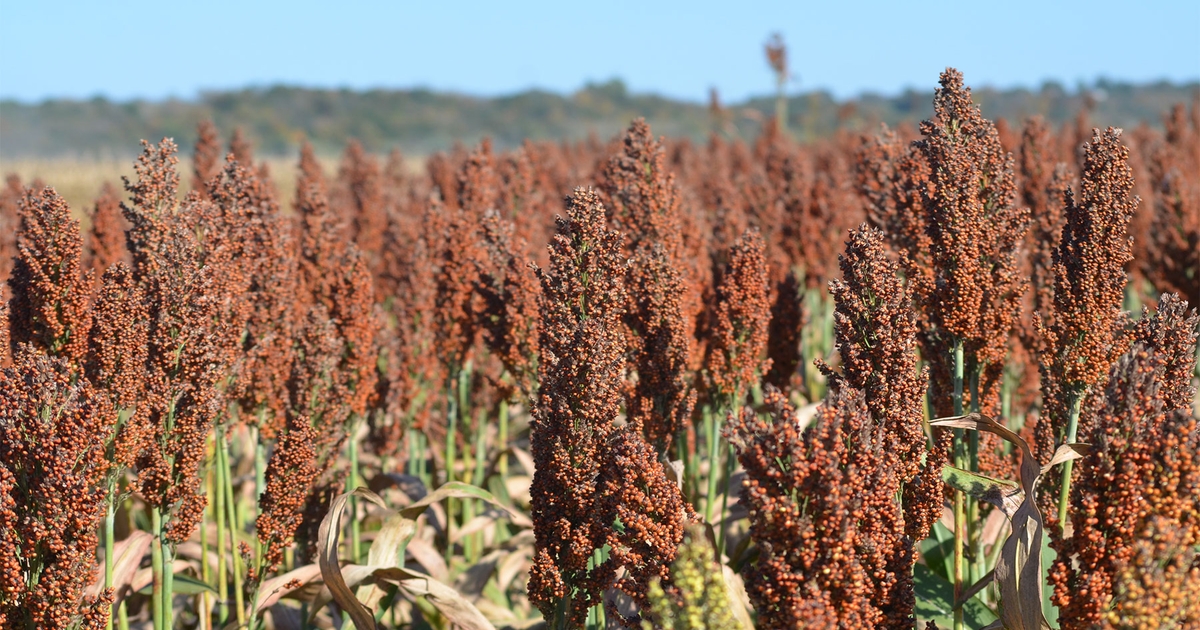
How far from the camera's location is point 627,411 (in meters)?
3.98

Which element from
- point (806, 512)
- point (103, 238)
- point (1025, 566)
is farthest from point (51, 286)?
point (1025, 566)

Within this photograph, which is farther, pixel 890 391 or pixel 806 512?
pixel 890 391

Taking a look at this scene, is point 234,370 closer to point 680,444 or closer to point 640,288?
point 640,288

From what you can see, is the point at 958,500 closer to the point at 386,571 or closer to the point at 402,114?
the point at 386,571

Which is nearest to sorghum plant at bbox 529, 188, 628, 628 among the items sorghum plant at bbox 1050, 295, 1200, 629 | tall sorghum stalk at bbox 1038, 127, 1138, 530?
sorghum plant at bbox 1050, 295, 1200, 629

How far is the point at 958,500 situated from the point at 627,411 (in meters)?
1.19

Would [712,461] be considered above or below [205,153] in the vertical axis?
below

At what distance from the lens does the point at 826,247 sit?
7266 millimetres

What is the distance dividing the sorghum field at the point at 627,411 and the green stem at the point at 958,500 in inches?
0.8

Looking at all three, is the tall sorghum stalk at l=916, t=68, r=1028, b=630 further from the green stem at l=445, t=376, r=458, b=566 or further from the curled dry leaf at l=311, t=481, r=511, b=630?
the green stem at l=445, t=376, r=458, b=566

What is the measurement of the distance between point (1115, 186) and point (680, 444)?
2172 mm

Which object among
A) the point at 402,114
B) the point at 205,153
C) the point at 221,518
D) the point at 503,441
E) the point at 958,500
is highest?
the point at 402,114

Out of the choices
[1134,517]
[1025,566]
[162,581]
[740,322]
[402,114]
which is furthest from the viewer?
[402,114]

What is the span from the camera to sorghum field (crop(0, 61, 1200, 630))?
237cm
